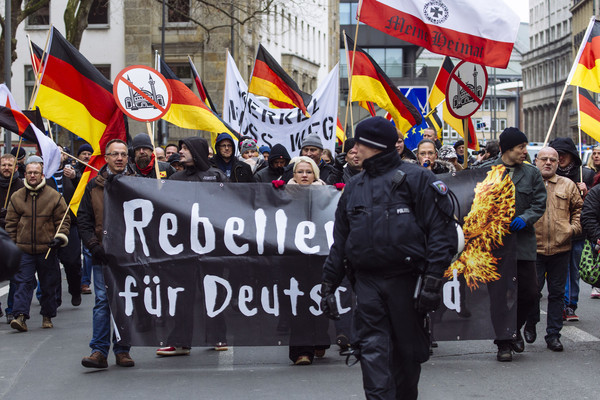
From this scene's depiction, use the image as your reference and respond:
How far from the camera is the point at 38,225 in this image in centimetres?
1077

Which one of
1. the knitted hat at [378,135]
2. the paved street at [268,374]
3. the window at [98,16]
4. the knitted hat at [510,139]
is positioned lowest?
the paved street at [268,374]

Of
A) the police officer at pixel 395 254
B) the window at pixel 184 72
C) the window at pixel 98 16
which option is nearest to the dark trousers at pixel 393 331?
the police officer at pixel 395 254

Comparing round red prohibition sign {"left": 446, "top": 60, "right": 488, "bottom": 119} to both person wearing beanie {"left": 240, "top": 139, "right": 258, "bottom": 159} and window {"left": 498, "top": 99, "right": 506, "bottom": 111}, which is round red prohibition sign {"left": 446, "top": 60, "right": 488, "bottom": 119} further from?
window {"left": 498, "top": 99, "right": 506, "bottom": 111}

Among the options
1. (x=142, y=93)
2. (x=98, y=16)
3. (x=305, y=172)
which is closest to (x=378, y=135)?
(x=305, y=172)

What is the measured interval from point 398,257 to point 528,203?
2.97 meters

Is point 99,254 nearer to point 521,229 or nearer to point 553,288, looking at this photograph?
point 521,229

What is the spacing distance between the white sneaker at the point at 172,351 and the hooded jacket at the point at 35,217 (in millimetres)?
2327

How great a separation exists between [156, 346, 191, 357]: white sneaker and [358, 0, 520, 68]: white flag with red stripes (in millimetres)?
3658

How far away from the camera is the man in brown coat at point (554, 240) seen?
9.04 metres

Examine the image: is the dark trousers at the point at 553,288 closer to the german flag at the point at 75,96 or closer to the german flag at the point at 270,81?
the german flag at the point at 75,96

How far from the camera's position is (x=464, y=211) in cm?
844

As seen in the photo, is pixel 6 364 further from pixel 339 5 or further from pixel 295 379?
pixel 339 5

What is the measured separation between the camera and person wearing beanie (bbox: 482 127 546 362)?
843 centimetres

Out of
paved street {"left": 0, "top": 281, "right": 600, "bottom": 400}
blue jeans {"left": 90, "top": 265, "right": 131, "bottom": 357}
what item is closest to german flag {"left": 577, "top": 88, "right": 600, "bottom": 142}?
paved street {"left": 0, "top": 281, "right": 600, "bottom": 400}
